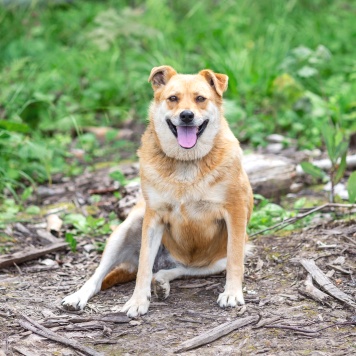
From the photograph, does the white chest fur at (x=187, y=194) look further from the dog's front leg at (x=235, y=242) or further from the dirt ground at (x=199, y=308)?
the dirt ground at (x=199, y=308)

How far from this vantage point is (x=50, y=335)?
13.0 feet

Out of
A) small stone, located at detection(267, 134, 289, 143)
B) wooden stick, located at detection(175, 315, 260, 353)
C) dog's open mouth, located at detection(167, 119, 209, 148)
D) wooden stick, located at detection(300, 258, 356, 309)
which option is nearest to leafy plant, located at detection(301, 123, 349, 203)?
wooden stick, located at detection(300, 258, 356, 309)

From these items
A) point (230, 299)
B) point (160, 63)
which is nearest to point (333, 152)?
point (230, 299)

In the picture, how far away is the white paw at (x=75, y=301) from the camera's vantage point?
448cm

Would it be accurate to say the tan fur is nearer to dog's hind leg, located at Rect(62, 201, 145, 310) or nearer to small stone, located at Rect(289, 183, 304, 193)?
dog's hind leg, located at Rect(62, 201, 145, 310)

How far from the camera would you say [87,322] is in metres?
4.23

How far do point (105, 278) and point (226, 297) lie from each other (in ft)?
3.42

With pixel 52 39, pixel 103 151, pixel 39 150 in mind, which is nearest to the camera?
pixel 39 150

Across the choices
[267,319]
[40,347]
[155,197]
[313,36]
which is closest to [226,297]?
[267,319]

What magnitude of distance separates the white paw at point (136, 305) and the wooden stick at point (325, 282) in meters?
1.22

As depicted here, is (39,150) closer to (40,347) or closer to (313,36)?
(40,347)

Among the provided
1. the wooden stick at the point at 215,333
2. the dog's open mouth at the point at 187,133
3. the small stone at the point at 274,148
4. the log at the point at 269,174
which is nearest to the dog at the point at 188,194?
the dog's open mouth at the point at 187,133

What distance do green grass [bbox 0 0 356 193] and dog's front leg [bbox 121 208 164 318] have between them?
2278 mm

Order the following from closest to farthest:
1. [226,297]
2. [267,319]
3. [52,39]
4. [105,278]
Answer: [267,319]
[226,297]
[105,278]
[52,39]
